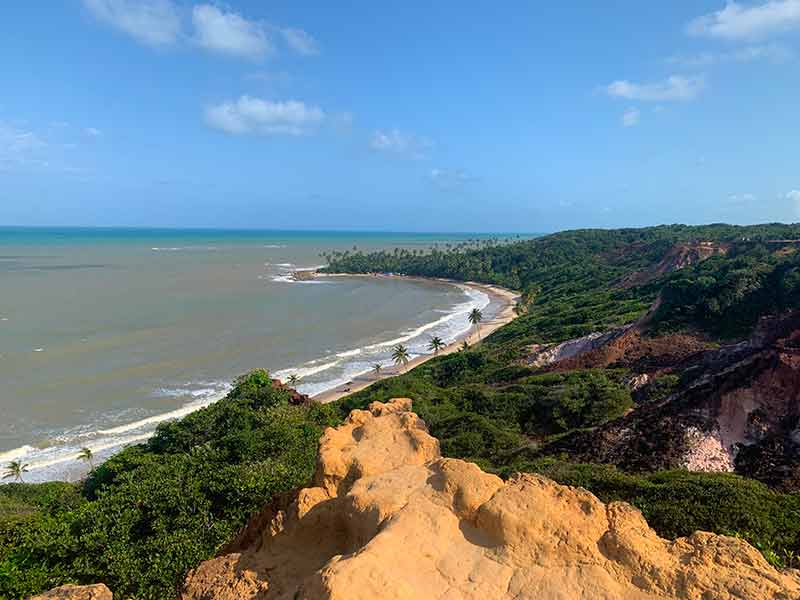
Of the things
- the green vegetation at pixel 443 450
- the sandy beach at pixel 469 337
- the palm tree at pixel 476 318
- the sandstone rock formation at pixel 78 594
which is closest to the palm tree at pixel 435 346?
the green vegetation at pixel 443 450

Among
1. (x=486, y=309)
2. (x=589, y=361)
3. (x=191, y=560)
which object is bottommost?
(x=486, y=309)

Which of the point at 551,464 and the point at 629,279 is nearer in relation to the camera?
the point at 551,464

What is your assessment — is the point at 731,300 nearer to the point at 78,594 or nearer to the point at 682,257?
the point at 78,594

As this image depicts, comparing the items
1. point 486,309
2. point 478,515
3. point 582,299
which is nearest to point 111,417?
point 478,515

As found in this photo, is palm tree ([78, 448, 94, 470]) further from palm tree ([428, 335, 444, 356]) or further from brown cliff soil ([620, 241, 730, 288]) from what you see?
brown cliff soil ([620, 241, 730, 288])

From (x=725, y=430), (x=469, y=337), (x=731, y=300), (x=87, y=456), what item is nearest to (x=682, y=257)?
(x=469, y=337)

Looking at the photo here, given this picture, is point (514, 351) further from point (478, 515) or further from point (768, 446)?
point (478, 515)

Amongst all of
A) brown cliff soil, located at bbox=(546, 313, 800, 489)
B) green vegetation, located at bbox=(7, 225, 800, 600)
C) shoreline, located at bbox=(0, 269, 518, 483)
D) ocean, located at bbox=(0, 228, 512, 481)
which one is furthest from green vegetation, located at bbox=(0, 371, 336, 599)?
ocean, located at bbox=(0, 228, 512, 481)
